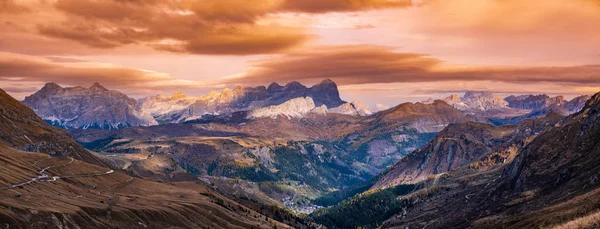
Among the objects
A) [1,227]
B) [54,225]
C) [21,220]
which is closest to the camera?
[1,227]

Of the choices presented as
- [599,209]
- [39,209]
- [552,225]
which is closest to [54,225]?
[39,209]

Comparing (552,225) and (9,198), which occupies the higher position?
(9,198)

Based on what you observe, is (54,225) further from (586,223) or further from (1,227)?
(586,223)

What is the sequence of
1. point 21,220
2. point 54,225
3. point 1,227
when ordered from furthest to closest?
point 54,225 < point 21,220 < point 1,227

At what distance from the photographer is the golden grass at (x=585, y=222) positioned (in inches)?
6631

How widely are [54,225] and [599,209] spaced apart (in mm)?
196872

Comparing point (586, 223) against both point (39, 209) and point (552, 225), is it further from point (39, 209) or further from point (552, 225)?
point (39, 209)

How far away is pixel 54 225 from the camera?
7584 inches

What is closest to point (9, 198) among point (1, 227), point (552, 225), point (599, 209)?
point (1, 227)

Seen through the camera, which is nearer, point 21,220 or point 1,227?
point 1,227

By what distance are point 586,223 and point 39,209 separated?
19383cm

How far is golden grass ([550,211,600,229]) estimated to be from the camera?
16843 centimetres

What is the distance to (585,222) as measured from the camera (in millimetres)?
175375

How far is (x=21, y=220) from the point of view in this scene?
593ft
